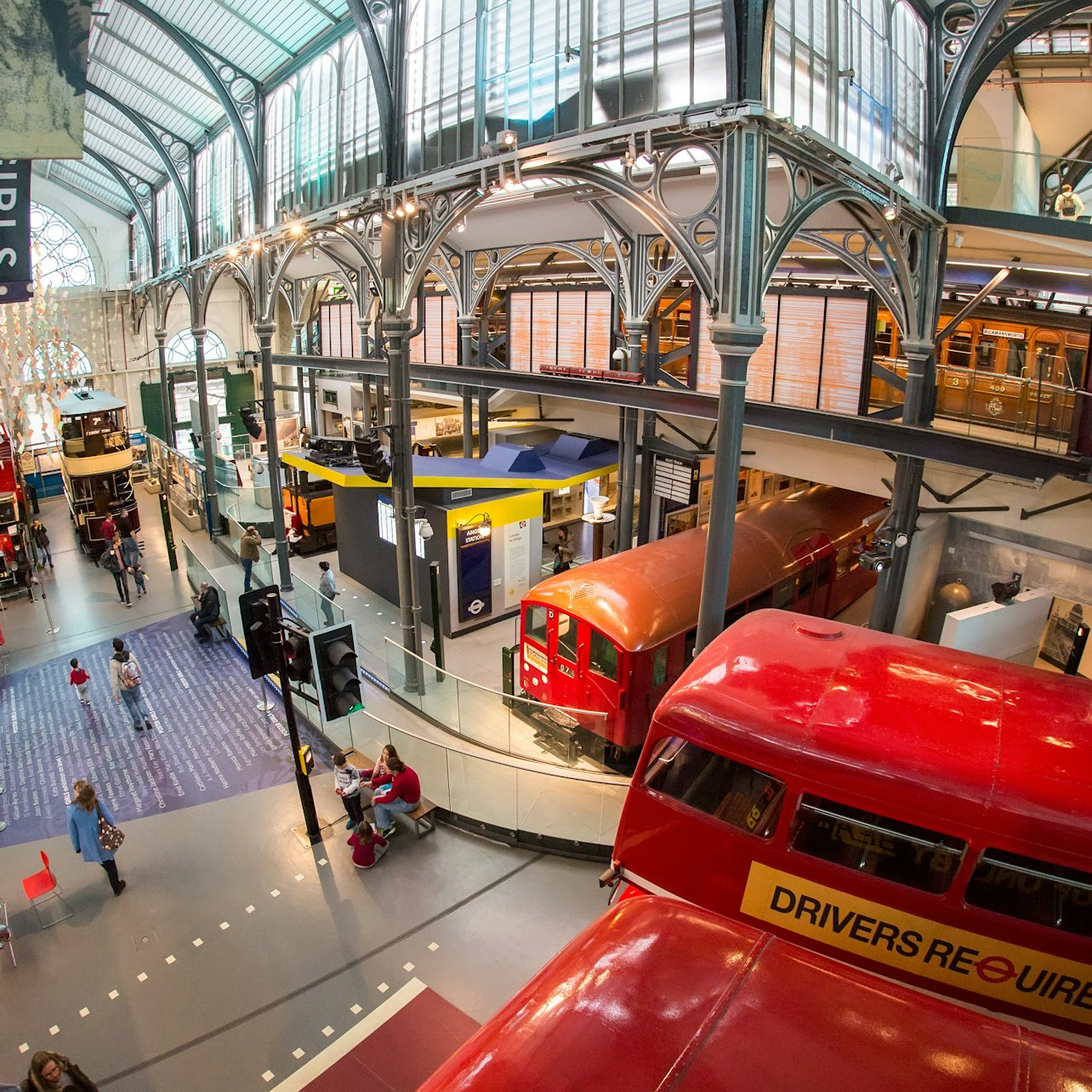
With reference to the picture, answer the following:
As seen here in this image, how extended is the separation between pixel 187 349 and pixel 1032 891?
4287 centimetres

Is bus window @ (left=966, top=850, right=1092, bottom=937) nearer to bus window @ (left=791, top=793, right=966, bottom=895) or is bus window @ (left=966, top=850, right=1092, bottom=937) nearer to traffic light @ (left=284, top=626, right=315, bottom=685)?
bus window @ (left=791, top=793, right=966, bottom=895)

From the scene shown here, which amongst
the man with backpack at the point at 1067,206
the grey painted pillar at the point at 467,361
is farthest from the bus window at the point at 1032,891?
the grey painted pillar at the point at 467,361

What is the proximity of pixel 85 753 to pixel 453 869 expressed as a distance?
6.24 meters

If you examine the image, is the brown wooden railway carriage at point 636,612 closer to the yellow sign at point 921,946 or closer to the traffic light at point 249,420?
the yellow sign at point 921,946

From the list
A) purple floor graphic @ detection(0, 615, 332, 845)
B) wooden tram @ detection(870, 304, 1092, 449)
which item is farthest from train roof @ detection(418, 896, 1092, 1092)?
wooden tram @ detection(870, 304, 1092, 449)

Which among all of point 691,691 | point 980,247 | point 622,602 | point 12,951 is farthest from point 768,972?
point 980,247

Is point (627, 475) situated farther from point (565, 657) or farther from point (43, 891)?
point (43, 891)

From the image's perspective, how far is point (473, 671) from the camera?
45.7ft

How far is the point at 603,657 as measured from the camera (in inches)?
407

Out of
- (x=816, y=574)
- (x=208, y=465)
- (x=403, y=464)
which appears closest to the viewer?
(x=403, y=464)

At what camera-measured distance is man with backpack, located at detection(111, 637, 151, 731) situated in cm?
1109

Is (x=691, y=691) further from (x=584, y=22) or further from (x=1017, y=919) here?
(x=584, y=22)

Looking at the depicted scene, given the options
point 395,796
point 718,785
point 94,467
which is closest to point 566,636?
point 395,796

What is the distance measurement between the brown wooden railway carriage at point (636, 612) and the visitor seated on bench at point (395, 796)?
2405 millimetres
